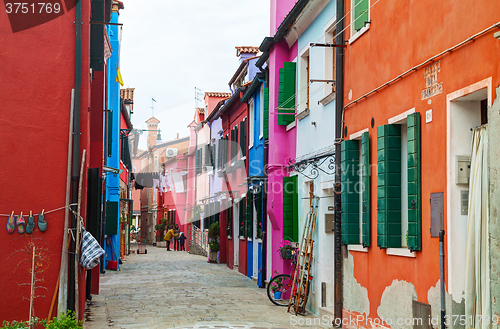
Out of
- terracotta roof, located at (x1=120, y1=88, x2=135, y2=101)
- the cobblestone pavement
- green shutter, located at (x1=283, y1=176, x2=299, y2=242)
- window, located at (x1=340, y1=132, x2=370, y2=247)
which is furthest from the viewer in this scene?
terracotta roof, located at (x1=120, y1=88, x2=135, y2=101)

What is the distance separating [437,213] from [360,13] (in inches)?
159

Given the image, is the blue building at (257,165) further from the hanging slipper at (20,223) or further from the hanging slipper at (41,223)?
the hanging slipper at (20,223)

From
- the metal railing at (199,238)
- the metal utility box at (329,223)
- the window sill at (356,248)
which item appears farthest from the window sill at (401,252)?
the metal railing at (199,238)

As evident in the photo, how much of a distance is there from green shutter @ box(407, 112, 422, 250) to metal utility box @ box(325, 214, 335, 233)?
3.85 meters

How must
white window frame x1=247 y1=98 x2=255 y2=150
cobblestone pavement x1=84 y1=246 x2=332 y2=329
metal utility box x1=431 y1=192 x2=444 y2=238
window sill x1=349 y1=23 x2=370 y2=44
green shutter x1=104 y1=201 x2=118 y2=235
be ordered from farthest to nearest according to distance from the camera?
green shutter x1=104 y1=201 x2=118 y2=235 → white window frame x1=247 y1=98 x2=255 y2=150 → cobblestone pavement x1=84 y1=246 x2=332 y2=329 → window sill x1=349 y1=23 x2=370 y2=44 → metal utility box x1=431 y1=192 x2=444 y2=238

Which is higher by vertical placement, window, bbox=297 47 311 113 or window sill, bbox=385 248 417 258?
window, bbox=297 47 311 113

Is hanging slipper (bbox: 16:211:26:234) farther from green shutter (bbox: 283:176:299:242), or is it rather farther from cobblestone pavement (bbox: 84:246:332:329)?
green shutter (bbox: 283:176:299:242)

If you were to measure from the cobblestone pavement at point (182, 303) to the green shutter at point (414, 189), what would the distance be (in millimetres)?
3722

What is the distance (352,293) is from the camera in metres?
9.64

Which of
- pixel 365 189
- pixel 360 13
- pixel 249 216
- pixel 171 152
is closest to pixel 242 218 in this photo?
pixel 249 216

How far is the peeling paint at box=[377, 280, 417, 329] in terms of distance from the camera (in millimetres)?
7449

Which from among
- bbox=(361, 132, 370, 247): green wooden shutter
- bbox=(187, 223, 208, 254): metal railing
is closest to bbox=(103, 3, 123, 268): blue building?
bbox=(187, 223, 208, 254): metal railing

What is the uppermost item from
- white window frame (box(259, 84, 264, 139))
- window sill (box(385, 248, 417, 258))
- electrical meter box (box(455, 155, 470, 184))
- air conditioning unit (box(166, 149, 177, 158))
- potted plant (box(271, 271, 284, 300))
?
air conditioning unit (box(166, 149, 177, 158))

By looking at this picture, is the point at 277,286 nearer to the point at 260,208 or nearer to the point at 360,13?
the point at 260,208
